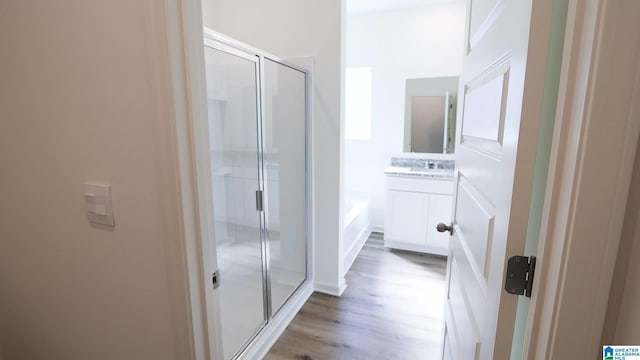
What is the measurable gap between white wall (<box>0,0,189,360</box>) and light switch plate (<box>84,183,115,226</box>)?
25 millimetres

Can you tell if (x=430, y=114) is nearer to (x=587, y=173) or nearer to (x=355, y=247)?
(x=355, y=247)

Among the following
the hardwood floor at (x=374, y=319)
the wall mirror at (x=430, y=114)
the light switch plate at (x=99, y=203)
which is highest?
the wall mirror at (x=430, y=114)

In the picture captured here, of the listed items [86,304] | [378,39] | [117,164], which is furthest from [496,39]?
[378,39]

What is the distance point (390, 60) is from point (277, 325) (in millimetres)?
3152

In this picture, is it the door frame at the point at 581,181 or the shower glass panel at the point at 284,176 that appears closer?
the door frame at the point at 581,181

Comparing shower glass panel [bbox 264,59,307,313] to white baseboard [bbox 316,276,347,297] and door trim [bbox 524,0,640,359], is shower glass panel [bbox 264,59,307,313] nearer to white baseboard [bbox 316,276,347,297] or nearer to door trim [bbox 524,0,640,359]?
white baseboard [bbox 316,276,347,297]

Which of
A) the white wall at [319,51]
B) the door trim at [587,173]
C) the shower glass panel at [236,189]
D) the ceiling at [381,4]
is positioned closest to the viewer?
the door trim at [587,173]

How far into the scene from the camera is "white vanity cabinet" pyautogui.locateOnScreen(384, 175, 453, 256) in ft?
10.6

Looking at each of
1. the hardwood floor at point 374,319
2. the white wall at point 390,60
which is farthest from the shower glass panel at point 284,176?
the white wall at point 390,60

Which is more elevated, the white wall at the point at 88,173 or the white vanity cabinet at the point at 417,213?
the white wall at the point at 88,173

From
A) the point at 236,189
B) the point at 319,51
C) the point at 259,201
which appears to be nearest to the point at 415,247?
the point at 259,201

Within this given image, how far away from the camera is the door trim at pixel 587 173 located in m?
0.48

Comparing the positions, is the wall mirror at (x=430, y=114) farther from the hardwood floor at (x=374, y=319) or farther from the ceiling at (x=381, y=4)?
the hardwood floor at (x=374, y=319)

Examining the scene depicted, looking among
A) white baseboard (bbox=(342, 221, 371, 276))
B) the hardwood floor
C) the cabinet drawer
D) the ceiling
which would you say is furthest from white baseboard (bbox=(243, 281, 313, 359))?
the ceiling
